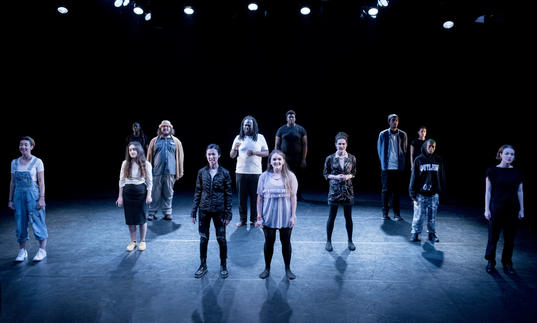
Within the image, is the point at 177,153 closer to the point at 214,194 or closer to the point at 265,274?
the point at 214,194

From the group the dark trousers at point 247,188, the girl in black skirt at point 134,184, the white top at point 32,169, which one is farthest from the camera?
the dark trousers at point 247,188

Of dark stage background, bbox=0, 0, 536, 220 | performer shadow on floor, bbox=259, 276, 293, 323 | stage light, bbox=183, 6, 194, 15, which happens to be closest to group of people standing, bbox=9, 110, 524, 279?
performer shadow on floor, bbox=259, 276, 293, 323

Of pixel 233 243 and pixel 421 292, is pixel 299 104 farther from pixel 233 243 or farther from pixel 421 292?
pixel 421 292

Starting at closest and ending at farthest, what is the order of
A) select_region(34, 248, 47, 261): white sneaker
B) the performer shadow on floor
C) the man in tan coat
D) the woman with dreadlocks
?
1. the performer shadow on floor
2. select_region(34, 248, 47, 261): white sneaker
3. the woman with dreadlocks
4. the man in tan coat

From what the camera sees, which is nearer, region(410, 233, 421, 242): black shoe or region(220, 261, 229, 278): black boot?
region(220, 261, 229, 278): black boot

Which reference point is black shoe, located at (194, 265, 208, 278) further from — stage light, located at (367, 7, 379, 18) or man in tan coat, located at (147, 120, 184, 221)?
stage light, located at (367, 7, 379, 18)

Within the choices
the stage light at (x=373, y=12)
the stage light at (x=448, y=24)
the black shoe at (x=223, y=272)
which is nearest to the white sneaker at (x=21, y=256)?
the black shoe at (x=223, y=272)

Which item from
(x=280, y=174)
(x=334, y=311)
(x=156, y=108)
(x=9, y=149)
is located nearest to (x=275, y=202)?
(x=280, y=174)

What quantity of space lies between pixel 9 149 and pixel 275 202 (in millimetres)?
9473

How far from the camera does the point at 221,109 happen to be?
28.3ft

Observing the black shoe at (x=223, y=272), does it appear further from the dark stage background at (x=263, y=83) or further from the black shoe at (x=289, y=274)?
the dark stage background at (x=263, y=83)

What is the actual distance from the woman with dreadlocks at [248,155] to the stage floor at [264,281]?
22.9 inches

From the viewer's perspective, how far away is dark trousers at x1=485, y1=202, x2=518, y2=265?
3215 millimetres

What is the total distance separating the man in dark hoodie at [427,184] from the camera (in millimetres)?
4125
